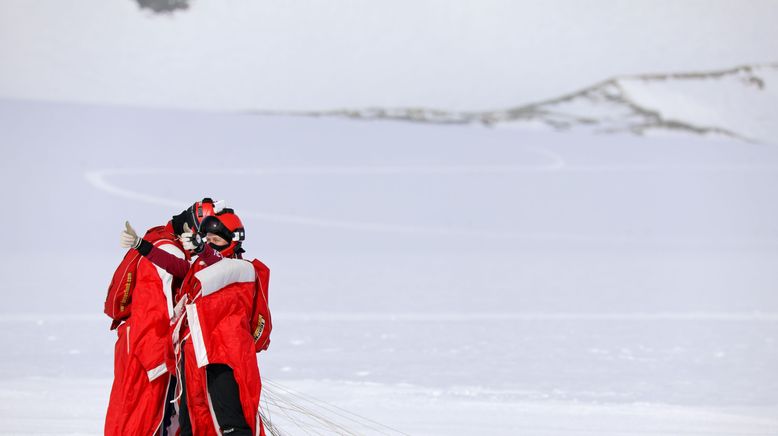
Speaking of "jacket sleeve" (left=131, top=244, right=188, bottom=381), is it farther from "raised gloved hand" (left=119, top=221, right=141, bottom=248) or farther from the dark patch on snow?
the dark patch on snow

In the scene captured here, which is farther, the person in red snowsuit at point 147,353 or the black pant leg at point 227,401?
the person in red snowsuit at point 147,353

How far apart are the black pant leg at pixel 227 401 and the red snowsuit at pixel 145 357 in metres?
0.23

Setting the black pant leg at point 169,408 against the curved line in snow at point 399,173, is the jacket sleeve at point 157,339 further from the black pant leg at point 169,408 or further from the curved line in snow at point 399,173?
the curved line in snow at point 399,173

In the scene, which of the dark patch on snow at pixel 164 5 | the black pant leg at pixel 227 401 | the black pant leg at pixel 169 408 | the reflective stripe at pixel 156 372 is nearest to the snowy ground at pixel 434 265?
the dark patch on snow at pixel 164 5

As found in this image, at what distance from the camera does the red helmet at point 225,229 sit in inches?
103

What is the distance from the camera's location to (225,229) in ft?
8.63

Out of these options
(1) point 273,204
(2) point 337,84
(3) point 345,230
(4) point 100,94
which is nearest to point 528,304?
(3) point 345,230

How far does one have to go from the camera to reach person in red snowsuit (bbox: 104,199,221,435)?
8.89 ft

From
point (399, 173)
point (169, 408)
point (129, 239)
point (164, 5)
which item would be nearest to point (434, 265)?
point (399, 173)

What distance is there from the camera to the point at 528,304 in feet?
23.8

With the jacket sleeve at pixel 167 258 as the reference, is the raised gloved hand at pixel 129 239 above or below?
above

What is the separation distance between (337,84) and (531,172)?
8.74 ft

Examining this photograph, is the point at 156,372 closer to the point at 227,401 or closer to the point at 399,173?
the point at 227,401

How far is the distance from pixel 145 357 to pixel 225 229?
0.40 metres
